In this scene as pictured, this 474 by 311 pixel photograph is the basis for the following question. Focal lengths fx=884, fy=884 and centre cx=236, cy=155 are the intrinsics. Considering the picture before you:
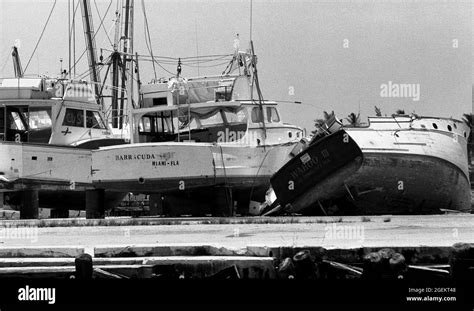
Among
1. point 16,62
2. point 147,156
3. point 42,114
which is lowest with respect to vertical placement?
point 147,156

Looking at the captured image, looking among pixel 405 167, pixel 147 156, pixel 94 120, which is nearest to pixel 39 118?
pixel 94 120

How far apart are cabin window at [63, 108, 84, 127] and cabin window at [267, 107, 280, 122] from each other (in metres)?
7.10

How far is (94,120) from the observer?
3200cm

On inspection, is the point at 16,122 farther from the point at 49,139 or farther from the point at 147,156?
the point at 147,156

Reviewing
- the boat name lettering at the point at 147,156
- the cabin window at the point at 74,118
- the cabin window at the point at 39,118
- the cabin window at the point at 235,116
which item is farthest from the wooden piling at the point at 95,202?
the cabin window at the point at 235,116

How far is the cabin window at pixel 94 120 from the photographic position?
104 ft

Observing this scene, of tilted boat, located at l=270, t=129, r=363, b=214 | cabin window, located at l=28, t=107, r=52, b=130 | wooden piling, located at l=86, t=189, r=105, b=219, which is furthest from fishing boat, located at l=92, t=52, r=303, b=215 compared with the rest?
cabin window, located at l=28, t=107, r=52, b=130

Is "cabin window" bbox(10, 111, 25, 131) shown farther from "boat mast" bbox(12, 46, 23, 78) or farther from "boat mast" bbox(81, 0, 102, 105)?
"boat mast" bbox(81, 0, 102, 105)

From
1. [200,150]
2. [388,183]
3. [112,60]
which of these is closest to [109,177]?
[200,150]

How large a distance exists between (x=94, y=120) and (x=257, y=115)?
6893 mm

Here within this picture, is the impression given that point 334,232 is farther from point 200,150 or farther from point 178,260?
point 200,150

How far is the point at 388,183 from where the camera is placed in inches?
982

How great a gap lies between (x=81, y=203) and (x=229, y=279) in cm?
2468

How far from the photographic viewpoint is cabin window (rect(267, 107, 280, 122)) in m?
28.7
